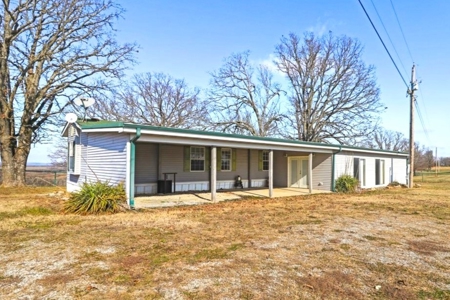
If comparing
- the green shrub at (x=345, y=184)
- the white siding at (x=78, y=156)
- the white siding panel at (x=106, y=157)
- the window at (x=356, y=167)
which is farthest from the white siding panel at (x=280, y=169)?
the white siding at (x=78, y=156)

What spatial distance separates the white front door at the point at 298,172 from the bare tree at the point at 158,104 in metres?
13.9

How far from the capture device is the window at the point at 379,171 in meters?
20.3

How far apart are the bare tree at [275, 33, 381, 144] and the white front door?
37.4 feet

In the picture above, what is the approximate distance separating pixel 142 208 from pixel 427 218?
8253 mm

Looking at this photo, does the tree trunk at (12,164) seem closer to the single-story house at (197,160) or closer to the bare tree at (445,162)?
the single-story house at (197,160)

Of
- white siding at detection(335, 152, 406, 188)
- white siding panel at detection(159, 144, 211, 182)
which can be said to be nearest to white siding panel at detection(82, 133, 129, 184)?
white siding panel at detection(159, 144, 211, 182)

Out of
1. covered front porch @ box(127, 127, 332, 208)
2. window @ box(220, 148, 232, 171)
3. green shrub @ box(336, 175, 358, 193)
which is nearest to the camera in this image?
covered front porch @ box(127, 127, 332, 208)

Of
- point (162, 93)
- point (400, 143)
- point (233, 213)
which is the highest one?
point (162, 93)

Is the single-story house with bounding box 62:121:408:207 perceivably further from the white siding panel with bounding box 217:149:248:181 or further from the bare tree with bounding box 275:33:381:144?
the bare tree with bounding box 275:33:381:144

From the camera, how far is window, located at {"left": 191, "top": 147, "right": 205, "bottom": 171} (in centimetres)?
1406

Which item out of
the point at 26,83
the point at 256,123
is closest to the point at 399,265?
→ the point at 26,83

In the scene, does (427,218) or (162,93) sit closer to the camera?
(427,218)

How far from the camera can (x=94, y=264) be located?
4.43 meters

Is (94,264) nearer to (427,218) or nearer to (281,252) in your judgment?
(281,252)
